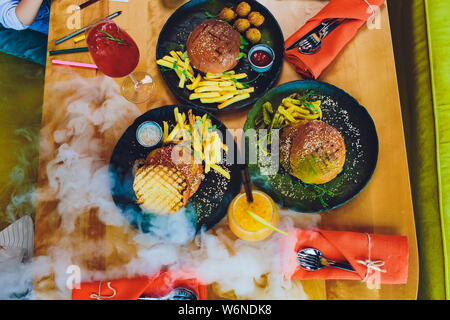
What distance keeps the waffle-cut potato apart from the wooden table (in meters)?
0.27

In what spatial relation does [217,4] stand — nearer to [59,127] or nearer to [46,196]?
[59,127]

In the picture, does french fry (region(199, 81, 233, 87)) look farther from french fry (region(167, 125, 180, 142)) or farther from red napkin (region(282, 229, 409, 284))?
red napkin (region(282, 229, 409, 284))

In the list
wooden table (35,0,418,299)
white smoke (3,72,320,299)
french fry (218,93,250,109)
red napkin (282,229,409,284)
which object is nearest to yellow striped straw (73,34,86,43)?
wooden table (35,0,418,299)

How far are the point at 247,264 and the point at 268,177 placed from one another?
51cm

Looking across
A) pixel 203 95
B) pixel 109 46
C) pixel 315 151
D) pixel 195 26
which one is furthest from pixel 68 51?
pixel 315 151

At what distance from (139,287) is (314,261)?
96 cm

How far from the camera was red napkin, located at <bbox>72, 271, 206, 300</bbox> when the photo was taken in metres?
1.47

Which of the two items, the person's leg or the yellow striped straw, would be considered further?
the person's leg

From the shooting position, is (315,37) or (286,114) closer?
(286,114)

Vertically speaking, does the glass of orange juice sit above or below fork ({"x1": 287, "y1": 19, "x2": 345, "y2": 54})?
below

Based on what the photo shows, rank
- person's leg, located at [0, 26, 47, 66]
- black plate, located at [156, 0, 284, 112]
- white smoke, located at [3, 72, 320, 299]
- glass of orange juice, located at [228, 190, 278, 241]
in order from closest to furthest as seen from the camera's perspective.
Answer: glass of orange juice, located at [228, 190, 278, 241] < white smoke, located at [3, 72, 320, 299] < black plate, located at [156, 0, 284, 112] < person's leg, located at [0, 26, 47, 66]

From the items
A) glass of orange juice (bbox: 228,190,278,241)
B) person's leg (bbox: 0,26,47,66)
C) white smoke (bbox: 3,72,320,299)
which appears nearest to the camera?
glass of orange juice (bbox: 228,190,278,241)

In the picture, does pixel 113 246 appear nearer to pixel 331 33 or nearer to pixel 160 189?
pixel 160 189

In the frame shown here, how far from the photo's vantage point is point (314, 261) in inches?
58.9
